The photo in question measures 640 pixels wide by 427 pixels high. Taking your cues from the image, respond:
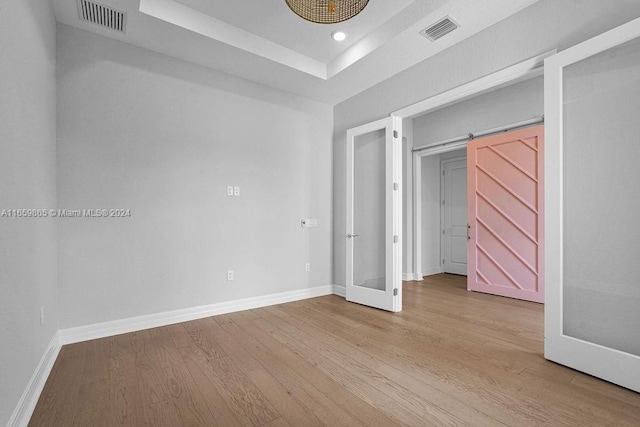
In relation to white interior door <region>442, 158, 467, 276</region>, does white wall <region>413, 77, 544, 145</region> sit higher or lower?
higher

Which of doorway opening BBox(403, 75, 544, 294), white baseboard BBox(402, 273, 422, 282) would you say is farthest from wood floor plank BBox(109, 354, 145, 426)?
doorway opening BBox(403, 75, 544, 294)

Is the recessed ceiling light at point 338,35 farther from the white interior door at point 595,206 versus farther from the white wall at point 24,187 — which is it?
the white wall at point 24,187

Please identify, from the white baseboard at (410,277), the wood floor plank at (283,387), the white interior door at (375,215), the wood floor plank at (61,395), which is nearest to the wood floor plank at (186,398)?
the wood floor plank at (283,387)

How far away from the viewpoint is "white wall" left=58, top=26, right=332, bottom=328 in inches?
106

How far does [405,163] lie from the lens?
18.4ft

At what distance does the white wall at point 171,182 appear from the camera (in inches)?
106

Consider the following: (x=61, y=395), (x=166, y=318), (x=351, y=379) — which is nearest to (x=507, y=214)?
(x=351, y=379)

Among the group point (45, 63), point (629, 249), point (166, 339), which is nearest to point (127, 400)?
point (166, 339)

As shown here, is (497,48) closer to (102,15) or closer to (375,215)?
(375,215)

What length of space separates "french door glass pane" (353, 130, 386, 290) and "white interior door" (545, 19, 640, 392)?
5.83ft

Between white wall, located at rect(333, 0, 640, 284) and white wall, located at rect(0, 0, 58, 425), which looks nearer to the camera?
white wall, located at rect(0, 0, 58, 425)

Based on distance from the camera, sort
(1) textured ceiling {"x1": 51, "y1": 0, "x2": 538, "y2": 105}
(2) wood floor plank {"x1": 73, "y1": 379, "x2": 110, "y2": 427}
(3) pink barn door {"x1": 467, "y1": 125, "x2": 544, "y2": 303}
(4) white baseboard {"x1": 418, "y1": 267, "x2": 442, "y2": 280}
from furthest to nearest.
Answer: (4) white baseboard {"x1": 418, "y1": 267, "x2": 442, "y2": 280}, (3) pink barn door {"x1": 467, "y1": 125, "x2": 544, "y2": 303}, (1) textured ceiling {"x1": 51, "y1": 0, "x2": 538, "y2": 105}, (2) wood floor plank {"x1": 73, "y1": 379, "x2": 110, "y2": 427}

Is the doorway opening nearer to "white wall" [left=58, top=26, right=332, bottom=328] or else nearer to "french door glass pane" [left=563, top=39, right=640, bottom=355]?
"french door glass pane" [left=563, top=39, right=640, bottom=355]

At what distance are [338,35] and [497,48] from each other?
5.08 feet
